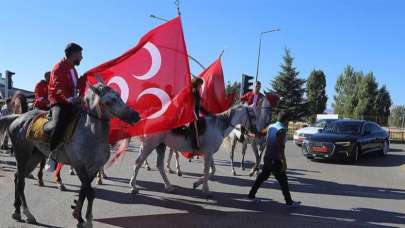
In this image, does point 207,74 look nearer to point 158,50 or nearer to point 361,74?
point 158,50

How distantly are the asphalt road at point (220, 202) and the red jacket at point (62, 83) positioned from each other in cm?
198

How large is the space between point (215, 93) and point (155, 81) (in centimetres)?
250

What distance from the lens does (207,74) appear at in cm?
1107

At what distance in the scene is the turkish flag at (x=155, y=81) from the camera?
27.2ft

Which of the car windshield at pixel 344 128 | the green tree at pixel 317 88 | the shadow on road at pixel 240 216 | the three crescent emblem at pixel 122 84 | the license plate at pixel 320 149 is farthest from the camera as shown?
the green tree at pixel 317 88

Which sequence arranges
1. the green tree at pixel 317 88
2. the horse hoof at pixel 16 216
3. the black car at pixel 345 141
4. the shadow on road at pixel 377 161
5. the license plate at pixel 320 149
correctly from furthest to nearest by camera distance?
1. the green tree at pixel 317 88
2. the shadow on road at pixel 377 161
3. the license plate at pixel 320 149
4. the black car at pixel 345 141
5. the horse hoof at pixel 16 216

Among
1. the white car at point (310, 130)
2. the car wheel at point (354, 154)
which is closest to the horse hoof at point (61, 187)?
the car wheel at point (354, 154)

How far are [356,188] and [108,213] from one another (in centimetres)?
700

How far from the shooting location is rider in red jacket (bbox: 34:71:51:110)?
377 inches

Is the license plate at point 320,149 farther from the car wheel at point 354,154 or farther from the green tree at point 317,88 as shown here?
the green tree at point 317,88

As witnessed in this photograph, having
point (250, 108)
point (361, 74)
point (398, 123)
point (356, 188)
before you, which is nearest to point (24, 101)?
point (250, 108)

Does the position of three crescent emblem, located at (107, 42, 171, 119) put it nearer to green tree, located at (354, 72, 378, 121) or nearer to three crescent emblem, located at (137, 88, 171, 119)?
three crescent emblem, located at (137, 88, 171, 119)

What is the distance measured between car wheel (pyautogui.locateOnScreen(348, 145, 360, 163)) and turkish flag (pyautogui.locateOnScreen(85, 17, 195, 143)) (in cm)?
1002

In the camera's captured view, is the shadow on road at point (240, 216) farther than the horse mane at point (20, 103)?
No
